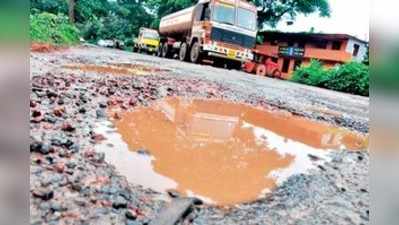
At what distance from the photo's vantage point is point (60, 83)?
2021mm

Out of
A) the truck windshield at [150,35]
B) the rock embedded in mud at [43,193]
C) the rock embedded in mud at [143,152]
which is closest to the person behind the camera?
the rock embedded in mud at [43,193]

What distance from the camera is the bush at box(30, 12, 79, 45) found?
64.2 inches

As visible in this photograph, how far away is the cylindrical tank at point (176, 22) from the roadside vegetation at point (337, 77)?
942 millimetres

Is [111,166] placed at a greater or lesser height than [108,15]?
lesser

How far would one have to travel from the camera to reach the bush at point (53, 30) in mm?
1631

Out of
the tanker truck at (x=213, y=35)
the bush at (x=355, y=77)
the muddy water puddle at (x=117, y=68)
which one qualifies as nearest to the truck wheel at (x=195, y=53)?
the tanker truck at (x=213, y=35)

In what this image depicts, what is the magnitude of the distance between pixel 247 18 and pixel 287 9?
709 millimetres

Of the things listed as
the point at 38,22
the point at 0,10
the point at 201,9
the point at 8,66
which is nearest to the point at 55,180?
the point at 8,66

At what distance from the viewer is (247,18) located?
300cm

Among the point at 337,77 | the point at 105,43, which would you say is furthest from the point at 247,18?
the point at 105,43

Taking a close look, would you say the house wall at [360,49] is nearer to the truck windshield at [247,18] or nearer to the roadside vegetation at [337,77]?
the roadside vegetation at [337,77]

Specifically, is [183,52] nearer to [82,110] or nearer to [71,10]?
[71,10]

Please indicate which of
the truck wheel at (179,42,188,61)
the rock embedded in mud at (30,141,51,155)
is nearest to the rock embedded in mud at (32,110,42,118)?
the rock embedded in mud at (30,141,51,155)

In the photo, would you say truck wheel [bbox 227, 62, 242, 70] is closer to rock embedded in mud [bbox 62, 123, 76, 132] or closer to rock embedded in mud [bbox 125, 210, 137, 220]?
rock embedded in mud [bbox 62, 123, 76, 132]
